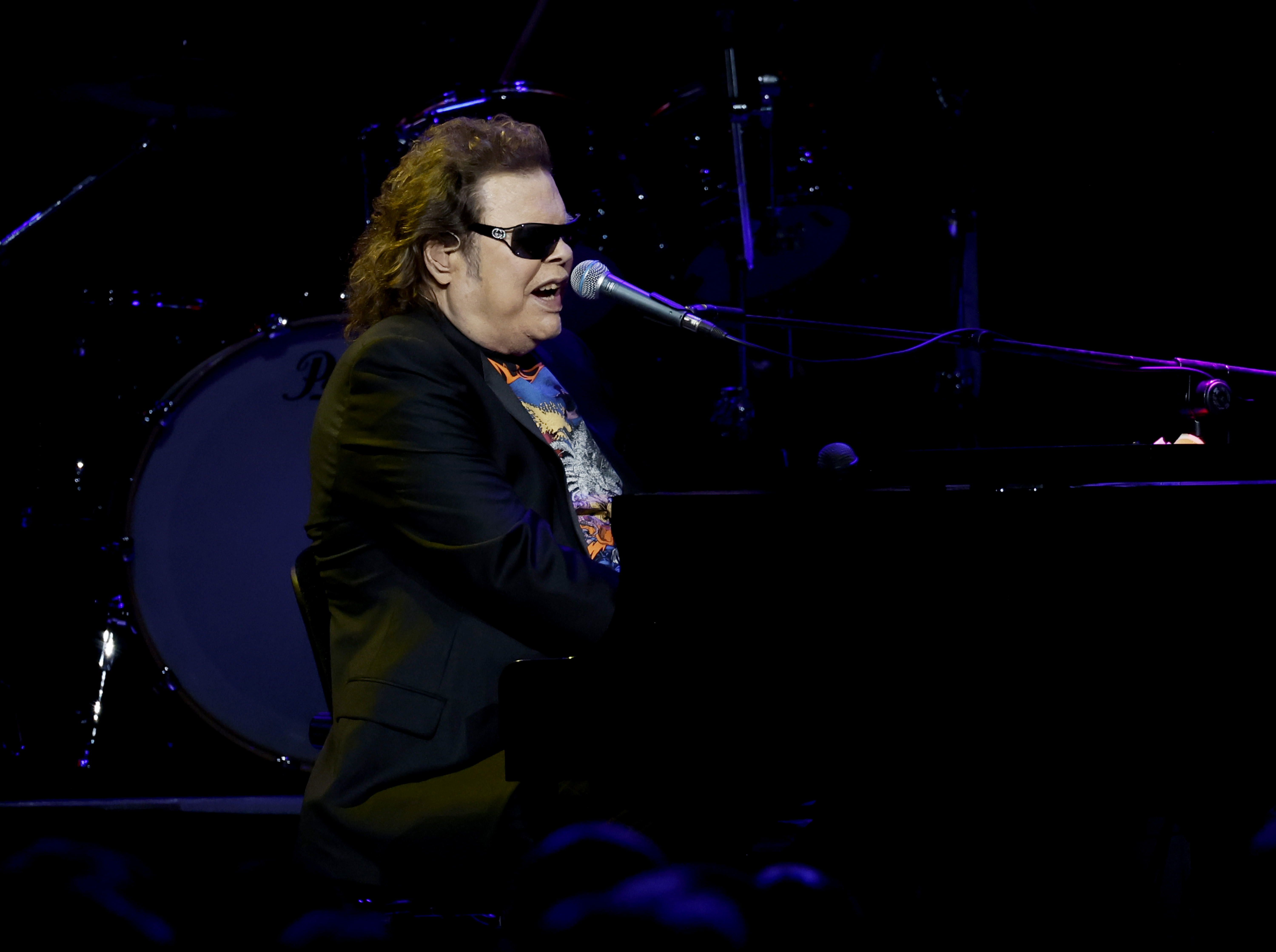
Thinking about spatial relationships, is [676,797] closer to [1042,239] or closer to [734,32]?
[734,32]

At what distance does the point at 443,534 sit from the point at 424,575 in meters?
0.16

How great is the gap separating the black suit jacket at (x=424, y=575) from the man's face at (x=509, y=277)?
215 millimetres

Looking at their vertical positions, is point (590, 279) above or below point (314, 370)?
above

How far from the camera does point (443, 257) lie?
7.18 ft

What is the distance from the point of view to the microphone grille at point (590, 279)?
1.97 m

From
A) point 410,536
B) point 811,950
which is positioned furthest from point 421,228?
point 811,950

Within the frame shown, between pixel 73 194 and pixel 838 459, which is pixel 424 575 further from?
pixel 73 194

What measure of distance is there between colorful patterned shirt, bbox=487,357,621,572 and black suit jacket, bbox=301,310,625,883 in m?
0.14

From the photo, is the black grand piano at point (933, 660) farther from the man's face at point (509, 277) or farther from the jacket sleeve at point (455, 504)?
the man's face at point (509, 277)

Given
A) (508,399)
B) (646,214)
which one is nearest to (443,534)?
(508,399)

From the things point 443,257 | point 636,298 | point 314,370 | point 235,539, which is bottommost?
point 235,539

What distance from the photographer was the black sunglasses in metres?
2.16

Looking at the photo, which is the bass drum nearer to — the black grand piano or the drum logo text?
the drum logo text

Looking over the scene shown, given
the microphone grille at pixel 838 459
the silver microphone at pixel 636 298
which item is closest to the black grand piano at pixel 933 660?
the microphone grille at pixel 838 459
